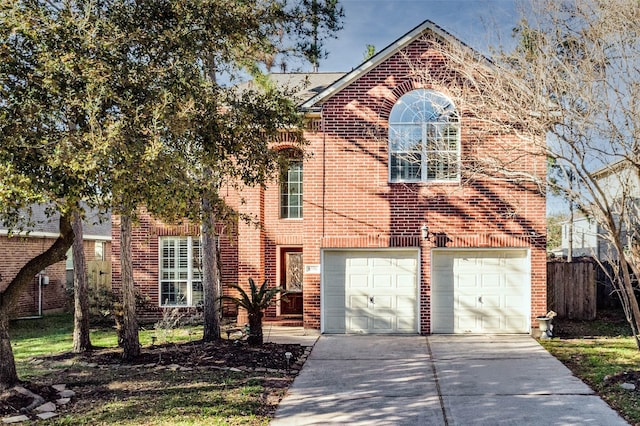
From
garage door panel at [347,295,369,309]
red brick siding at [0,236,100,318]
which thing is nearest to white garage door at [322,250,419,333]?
garage door panel at [347,295,369,309]

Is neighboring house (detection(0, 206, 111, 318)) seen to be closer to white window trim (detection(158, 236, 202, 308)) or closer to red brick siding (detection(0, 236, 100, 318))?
red brick siding (detection(0, 236, 100, 318))

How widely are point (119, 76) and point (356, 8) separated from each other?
7.35 meters

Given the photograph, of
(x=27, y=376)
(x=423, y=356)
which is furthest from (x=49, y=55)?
(x=423, y=356)

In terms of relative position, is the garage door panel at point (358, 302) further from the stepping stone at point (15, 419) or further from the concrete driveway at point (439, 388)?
the stepping stone at point (15, 419)

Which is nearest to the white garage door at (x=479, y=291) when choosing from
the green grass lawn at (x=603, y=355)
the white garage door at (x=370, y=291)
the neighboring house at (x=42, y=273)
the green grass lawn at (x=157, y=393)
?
the white garage door at (x=370, y=291)

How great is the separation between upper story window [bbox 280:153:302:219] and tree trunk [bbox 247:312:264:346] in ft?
15.4

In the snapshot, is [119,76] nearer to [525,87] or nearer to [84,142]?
[84,142]

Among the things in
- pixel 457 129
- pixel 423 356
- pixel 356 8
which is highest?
pixel 356 8

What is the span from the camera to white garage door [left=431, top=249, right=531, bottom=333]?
13383 mm

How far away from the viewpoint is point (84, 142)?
6898mm

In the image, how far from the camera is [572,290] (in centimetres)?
1559

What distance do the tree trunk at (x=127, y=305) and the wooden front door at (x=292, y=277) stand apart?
242 inches

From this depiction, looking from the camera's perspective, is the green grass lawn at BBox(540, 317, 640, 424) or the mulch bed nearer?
the green grass lawn at BBox(540, 317, 640, 424)

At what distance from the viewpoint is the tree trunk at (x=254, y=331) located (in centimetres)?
1151
